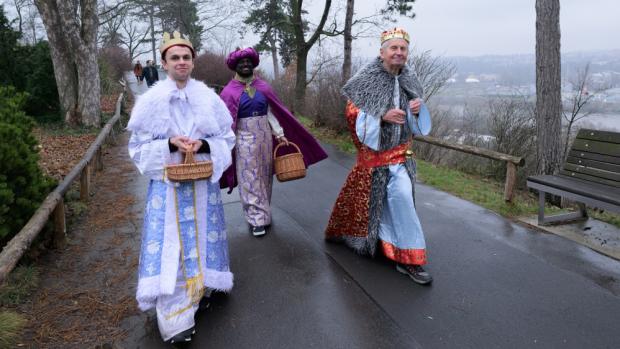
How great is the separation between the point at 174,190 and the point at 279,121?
7.21 feet

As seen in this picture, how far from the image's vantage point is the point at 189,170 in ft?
9.41

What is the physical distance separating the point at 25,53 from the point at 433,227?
12640mm

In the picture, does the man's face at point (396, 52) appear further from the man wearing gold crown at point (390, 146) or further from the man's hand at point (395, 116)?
the man's hand at point (395, 116)

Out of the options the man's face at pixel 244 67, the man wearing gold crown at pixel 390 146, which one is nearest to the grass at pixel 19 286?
the man's face at pixel 244 67

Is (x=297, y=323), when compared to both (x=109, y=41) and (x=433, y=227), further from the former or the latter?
(x=109, y=41)

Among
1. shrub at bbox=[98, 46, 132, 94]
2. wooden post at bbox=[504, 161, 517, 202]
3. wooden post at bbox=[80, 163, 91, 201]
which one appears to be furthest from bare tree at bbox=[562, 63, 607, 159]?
shrub at bbox=[98, 46, 132, 94]

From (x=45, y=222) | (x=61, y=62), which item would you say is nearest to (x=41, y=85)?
(x=61, y=62)

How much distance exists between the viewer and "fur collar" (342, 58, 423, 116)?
3.80 m

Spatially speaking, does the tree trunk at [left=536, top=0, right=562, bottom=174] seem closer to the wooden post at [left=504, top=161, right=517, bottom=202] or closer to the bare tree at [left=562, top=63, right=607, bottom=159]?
the wooden post at [left=504, top=161, right=517, bottom=202]

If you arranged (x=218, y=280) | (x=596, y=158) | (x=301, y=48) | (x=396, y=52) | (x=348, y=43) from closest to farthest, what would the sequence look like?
(x=218, y=280) → (x=396, y=52) → (x=596, y=158) → (x=348, y=43) → (x=301, y=48)

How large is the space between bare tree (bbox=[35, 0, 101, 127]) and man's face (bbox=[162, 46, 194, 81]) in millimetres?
9728

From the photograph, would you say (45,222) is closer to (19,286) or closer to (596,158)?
(19,286)

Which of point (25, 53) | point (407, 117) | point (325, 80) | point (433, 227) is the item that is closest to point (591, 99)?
point (325, 80)

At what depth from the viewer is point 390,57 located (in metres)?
3.69
